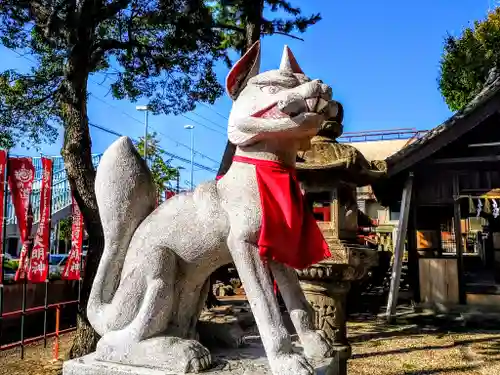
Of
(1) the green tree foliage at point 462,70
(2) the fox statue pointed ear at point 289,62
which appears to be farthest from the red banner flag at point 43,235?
(1) the green tree foliage at point 462,70

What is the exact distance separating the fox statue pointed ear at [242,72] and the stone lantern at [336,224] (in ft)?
7.68

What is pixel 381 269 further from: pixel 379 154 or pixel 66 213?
pixel 379 154

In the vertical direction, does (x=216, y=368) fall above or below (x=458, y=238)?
below

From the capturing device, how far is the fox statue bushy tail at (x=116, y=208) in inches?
88.0

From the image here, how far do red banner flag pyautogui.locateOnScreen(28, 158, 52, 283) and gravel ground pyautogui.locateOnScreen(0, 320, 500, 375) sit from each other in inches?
42.2

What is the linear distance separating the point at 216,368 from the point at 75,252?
517 cm

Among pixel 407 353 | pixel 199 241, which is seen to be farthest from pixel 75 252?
pixel 199 241

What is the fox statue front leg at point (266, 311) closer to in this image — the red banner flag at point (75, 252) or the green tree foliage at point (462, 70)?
the red banner flag at point (75, 252)

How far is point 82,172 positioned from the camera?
16.9 feet

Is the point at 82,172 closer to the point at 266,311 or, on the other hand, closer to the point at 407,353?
the point at 266,311

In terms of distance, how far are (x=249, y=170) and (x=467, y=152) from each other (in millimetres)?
7374

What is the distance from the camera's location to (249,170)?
2.13 m

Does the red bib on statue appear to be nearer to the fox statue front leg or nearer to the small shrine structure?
the fox statue front leg

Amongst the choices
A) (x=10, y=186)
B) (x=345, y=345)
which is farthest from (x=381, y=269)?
(x=10, y=186)
